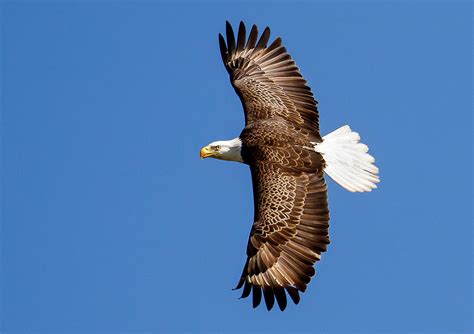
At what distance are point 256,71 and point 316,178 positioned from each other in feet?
8.75

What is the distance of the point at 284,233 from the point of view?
508 inches

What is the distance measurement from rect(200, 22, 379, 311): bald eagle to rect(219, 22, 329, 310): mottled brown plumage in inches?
0.5

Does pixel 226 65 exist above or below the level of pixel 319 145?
above

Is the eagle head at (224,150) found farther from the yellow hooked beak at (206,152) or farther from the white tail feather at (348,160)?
the white tail feather at (348,160)

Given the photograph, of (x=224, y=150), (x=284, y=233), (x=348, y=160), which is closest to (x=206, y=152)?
(x=224, y=150)

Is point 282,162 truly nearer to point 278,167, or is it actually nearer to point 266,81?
point 278,167

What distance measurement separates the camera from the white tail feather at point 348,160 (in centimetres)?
1387

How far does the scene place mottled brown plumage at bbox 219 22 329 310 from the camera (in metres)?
12.6

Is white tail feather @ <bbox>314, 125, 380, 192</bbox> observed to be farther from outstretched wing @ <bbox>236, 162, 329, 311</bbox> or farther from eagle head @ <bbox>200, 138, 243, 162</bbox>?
eagle head @ <bbox>200, 138, 243, 162</bbox>

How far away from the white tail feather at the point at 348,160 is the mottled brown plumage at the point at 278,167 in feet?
0.67

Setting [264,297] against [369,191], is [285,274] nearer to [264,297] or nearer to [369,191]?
[264,297]

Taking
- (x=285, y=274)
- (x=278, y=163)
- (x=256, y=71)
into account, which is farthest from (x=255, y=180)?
(x=256, y=71)

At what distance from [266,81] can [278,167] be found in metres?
2.07

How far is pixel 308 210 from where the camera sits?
42.8ft
